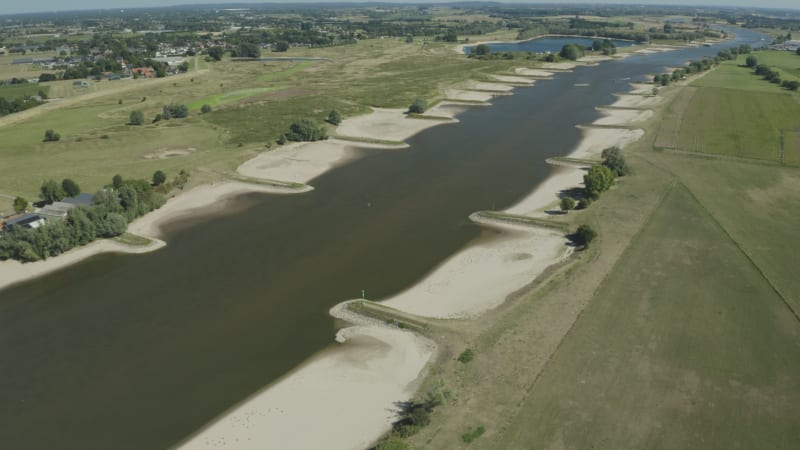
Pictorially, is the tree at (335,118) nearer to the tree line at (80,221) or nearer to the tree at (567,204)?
the tree line at (80,221)

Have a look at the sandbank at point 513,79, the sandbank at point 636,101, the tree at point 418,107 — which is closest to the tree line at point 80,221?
the tree at point 418,107

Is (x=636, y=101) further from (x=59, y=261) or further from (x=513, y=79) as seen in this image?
(x=59, y=261)

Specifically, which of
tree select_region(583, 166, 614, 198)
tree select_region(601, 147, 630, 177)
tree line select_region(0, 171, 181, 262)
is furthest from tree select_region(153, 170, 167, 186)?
tree select_region(601, 147, 630, 177)

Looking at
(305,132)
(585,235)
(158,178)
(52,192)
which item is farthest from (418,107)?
(52,192)

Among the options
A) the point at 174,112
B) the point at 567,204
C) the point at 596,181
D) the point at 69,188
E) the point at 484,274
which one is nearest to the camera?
the point at 484,274

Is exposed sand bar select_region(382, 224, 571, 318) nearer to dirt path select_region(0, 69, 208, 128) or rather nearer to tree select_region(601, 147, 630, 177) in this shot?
tree select_region(601, 147, 630, 177)

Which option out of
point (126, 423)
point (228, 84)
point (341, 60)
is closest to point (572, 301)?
point (126, 423)

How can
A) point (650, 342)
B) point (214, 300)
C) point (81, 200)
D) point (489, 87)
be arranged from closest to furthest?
point (650, 342) < point (214, 300) < point (81, 200) < point (489, 87)
